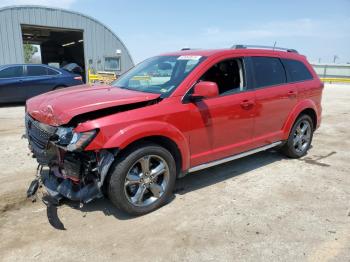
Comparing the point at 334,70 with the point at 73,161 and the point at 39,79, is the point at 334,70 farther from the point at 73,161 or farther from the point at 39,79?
the point at 73,161

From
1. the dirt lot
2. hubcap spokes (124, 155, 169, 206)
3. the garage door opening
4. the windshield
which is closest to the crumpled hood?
the windshield

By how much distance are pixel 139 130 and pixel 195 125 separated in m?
0.83

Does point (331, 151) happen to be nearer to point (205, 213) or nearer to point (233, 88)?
point (233, 88)

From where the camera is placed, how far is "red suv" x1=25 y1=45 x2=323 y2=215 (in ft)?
11.1

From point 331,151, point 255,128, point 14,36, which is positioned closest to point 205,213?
point 255,128

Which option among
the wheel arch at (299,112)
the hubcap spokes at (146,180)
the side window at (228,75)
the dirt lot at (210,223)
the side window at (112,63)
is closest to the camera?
the dirt lot at (210,223)

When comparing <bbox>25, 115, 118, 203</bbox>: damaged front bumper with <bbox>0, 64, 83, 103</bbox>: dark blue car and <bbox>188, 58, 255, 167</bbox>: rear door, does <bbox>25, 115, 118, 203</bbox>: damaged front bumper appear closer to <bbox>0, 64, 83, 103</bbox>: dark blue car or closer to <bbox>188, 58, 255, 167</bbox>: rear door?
<bbox>188, 58, 255, 167</bbox>: rear door

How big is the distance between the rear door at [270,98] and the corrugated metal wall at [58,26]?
16.4 meters

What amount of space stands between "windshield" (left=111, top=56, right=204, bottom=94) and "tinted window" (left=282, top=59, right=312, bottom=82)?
6.42 ft

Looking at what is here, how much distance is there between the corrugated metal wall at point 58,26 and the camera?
1752cm

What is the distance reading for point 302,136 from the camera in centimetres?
589

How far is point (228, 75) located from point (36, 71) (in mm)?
9727

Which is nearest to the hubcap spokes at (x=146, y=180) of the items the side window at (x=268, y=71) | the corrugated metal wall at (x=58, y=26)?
the side window at (x=268, y=71)

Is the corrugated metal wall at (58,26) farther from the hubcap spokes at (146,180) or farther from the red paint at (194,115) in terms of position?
the hubcap spokes at (146,180)
